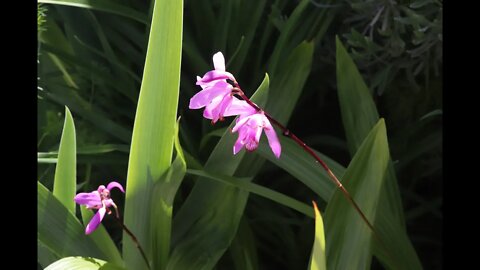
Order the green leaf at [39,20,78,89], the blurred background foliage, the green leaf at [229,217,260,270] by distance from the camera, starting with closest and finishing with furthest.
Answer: the green leaf at [229,217,260,270], the blurred background foliage, the green leaf at [39,20,78,89]

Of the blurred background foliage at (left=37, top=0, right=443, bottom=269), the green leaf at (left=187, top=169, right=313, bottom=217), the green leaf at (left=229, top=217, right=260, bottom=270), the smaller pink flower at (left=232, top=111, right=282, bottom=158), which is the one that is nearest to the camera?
the smaller pink flower at (left=232, top=111, right=282, bottom=158)

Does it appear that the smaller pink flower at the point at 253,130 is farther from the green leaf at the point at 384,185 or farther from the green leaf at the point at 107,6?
the green leaf at the point at 107,6

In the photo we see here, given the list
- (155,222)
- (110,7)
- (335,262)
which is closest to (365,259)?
(335,262)

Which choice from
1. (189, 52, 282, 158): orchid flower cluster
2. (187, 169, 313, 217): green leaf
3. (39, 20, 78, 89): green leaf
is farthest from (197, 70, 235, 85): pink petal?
(39, 20, 78, 89): green leaf

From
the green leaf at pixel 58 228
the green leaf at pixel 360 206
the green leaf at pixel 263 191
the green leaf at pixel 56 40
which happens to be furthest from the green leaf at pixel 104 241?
the green leaf at pixel 56 40

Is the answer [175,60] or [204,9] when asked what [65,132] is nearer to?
[175,60]

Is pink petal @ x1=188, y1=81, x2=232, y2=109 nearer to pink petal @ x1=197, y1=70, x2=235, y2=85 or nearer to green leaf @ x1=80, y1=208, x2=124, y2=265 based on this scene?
pink petal @ x1=197, y1=70, x2=235, y2=85

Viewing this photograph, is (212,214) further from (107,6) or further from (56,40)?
(56,40)
